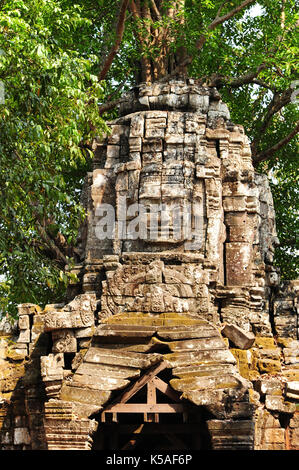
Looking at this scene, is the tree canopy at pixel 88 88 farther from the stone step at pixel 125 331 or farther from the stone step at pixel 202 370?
the stone step at pixel 202 370

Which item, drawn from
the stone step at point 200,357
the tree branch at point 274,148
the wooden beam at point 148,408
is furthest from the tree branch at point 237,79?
the wooden beam at point 148,408

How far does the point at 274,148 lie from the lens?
23031 mm

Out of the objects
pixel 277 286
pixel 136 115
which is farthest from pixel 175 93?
pixel 277 286

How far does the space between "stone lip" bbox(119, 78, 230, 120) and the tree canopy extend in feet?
3.20

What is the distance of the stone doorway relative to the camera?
42.9ft

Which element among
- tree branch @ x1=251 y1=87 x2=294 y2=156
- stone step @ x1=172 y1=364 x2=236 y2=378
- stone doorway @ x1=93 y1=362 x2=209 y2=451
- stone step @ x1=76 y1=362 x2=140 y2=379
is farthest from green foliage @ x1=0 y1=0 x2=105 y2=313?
tree branch @ x1=251 y1=87 x2=294 y2=156

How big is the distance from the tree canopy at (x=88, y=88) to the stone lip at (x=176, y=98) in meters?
0.97

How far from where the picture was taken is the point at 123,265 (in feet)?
50.3

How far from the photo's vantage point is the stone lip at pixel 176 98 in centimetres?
1745

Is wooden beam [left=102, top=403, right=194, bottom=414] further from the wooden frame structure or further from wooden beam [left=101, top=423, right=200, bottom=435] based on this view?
wooden beam [left=101, top=423, right=200, bottom=435]

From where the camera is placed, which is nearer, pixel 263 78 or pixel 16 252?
pixel 16 252

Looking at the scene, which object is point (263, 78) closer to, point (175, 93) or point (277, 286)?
point (175, 93)

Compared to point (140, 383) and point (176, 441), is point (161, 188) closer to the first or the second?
point (140, 383)
